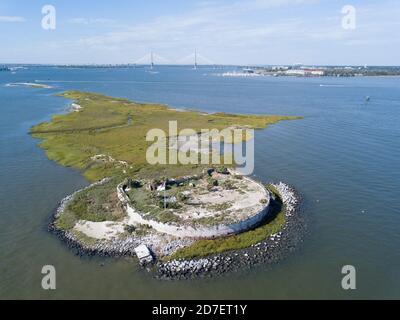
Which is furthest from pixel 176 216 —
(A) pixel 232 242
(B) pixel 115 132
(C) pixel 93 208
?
(B) pixel 115 132

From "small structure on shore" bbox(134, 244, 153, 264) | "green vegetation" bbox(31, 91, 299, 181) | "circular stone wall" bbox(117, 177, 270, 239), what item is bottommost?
"small structure on shore" bbox(134, 244, 153, 264)

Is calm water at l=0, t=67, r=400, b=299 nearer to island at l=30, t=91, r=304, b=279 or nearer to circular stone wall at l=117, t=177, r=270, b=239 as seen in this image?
island at l=30, t=91, r=304, b=279

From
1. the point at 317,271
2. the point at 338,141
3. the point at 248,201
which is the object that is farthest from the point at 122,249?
the point at 338,141

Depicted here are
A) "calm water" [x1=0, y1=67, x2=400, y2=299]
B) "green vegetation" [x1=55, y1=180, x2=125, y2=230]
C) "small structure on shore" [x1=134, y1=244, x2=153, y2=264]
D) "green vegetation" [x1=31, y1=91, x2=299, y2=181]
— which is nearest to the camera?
"calm water" [x1=0, y1=67, x2=400, y2=299]

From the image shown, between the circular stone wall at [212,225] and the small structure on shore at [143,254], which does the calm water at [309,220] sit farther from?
the circular stone wall at [212,225]

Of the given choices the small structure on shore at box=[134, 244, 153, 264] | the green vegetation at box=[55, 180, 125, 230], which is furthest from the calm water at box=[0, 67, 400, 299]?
the green vegetation at box=[55, 180, 125, 230]
